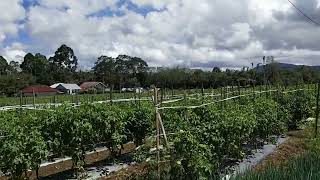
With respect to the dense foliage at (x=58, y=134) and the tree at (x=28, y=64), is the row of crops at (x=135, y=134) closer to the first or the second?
the dense foliage at (x=58, y=134)

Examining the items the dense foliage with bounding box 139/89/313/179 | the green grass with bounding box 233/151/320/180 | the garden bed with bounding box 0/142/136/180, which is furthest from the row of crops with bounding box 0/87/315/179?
the green grass with bounding box 233/151/320/180

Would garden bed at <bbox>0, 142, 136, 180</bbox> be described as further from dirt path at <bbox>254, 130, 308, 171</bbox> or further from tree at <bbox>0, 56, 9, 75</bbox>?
tree at <bbox>0, 56, 9, 75</bbox>

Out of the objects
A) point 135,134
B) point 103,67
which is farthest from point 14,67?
point 135,134

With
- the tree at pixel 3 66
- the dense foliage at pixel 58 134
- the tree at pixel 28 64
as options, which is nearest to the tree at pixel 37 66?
the tree at pixel 28 64

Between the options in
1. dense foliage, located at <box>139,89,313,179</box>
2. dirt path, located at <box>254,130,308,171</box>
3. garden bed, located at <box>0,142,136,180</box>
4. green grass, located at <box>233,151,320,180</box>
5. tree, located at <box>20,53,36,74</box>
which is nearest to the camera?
green grass, located at <box>233,151,320,180</box>

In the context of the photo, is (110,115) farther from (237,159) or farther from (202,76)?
(202,76)

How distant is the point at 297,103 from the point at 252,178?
12999 millimetres

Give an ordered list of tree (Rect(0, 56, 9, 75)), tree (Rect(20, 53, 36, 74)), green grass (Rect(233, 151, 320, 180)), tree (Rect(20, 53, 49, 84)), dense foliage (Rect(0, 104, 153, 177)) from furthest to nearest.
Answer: tree (Rect(20, 53, 36, 74)) < tree (Rect(20, 53, 49, 84)) < tree (Rect(0, 56, 9, 75)) < dense foliage (Rect(0, 104, 153, 177)) < green grass (Rect(233, 151, 320, 180))

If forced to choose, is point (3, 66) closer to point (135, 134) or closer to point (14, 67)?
point (14, 67)

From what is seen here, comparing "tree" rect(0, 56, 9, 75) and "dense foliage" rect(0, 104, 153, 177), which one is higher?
"tree" rect(0, 56, 9, 75)

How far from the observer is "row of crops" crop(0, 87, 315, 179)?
6594mm

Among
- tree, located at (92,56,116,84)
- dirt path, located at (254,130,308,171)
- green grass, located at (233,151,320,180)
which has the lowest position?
dirt path, located at (254,130,308,171)

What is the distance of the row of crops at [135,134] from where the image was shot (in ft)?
21.6

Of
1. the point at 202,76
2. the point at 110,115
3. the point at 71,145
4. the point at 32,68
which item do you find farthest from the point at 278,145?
the point at 32,68
